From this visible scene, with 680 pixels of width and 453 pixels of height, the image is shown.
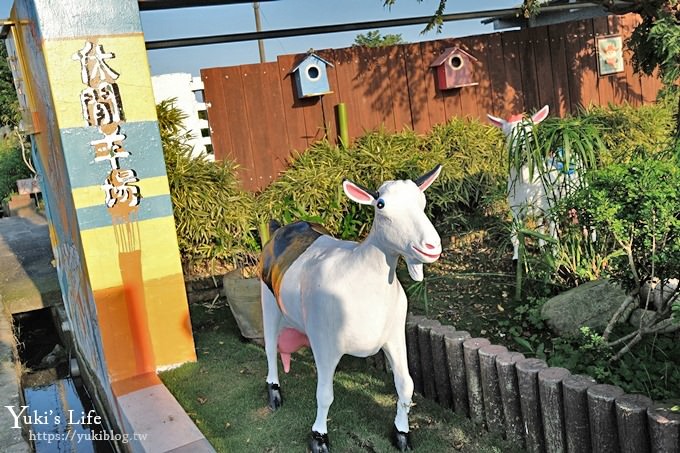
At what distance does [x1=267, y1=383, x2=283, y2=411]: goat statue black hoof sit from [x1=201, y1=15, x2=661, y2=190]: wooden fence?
2662 millimetres

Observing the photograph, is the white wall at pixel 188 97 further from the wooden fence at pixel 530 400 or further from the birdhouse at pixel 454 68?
the wooden fence at pixel 530 400

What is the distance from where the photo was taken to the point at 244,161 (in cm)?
571

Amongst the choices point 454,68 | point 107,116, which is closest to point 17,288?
point 107,116

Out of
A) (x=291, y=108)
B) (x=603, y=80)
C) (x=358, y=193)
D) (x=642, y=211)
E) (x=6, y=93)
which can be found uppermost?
(x=6, y=93)

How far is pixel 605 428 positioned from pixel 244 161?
4.03m

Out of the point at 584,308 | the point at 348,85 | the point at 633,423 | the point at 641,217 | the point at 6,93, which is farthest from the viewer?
the point at 6,93

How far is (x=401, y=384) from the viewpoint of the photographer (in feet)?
9.18

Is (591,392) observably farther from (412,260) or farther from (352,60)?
(352,60)

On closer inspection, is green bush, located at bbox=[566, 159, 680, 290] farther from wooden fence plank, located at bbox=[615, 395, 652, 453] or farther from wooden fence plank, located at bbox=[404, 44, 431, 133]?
wooden fence plank, located at bbox=[404, 44, 431, 133]

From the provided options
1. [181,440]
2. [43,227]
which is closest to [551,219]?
[181,440]

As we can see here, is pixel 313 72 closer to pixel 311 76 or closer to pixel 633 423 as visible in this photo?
pixel 311 76

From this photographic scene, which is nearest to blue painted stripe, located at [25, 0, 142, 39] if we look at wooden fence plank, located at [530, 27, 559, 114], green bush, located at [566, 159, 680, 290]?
green bush, located at [566, 159, 680, 290]

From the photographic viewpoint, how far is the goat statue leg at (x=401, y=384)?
9.09 feet

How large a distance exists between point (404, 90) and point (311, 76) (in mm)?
1009
